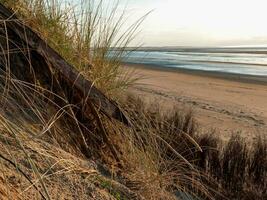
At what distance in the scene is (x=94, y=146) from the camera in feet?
11.4

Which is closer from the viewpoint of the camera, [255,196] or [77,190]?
[77,190]

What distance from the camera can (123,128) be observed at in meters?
3.58

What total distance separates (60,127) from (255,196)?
1970 mm

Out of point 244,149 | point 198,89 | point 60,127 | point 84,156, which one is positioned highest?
point 60,127

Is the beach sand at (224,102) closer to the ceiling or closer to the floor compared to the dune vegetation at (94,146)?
closer to the floor

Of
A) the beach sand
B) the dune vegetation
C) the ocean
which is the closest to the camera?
the dune vegetation

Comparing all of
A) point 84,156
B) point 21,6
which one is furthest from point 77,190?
point 21,6

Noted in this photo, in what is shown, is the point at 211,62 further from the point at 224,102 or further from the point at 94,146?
the point at 94,146

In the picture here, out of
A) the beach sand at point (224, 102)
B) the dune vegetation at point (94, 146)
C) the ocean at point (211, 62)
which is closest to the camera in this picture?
the dune vegetation at point (94, 146)

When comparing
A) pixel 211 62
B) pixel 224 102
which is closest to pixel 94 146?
pixel 224 102

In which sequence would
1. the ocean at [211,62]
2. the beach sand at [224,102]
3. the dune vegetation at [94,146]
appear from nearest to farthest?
the dune vegetation at [94,146], the beach sand at [224,102], the ocean at [211,62]

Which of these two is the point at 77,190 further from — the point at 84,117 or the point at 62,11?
the point at 62,11

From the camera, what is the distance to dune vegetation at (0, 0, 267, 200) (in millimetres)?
2396

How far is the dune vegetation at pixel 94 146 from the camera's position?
240 centimetres
